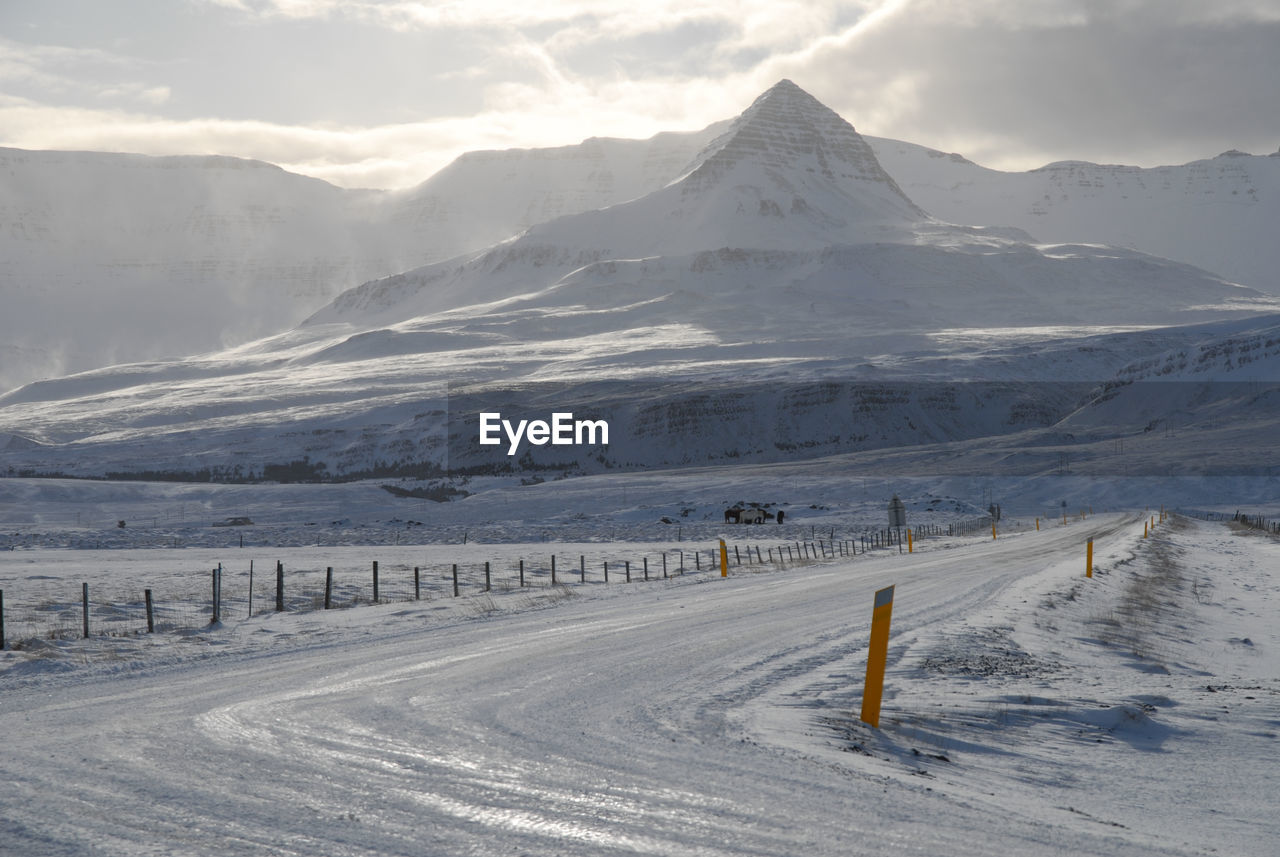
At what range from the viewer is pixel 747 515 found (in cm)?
8225

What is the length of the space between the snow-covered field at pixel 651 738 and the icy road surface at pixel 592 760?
32mm

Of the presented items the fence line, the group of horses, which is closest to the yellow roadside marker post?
the fence line

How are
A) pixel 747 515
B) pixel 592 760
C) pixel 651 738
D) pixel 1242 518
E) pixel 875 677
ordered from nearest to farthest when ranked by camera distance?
pixel 592 760 < pixel 651 738 < pixel 875 677 < pixel 1242 518 < pixel 747 515

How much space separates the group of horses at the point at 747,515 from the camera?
8200 centimetres

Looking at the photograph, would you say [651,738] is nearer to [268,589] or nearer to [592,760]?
[592,760]

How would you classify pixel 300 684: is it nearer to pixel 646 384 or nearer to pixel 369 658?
pixel 369 658

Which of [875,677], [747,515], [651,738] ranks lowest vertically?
[747,515]

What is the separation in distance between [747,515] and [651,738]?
73477 millimetres

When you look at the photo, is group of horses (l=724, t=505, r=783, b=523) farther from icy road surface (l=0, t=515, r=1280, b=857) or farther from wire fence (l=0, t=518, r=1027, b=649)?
icy road surface (l=0, t=515, r=1280, b=857)

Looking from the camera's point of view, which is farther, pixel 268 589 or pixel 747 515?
pixel 747 515

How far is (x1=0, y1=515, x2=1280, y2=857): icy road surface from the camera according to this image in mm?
6801

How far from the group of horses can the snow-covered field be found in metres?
61.0

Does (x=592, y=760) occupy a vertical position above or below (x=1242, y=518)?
above

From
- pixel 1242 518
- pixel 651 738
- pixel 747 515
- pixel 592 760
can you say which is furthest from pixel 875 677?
pixel 1242 518
